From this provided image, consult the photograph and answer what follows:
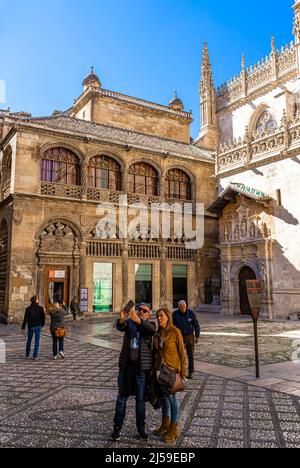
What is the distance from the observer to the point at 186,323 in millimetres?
7672

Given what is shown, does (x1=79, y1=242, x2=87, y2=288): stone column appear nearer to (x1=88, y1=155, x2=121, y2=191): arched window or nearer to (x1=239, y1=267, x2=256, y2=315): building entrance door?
(x1=88, y1=155, x2=121, y2=191): arched window

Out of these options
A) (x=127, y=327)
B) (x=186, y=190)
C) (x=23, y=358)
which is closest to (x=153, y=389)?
(x=127, y=327)

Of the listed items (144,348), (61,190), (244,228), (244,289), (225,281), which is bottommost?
(144,348)

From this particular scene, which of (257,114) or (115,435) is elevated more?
(257,114)

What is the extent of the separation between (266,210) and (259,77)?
15.1 meters

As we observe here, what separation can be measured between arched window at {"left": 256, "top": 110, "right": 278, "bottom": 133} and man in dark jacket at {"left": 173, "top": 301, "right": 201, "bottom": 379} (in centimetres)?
2297

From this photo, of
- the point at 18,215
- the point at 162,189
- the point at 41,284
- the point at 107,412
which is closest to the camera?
the point at 107,412

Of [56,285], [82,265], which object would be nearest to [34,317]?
[56,285]

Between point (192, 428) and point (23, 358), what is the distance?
20.2ft

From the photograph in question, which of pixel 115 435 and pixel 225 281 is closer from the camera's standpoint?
pixel 115 435

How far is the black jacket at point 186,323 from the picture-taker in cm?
760

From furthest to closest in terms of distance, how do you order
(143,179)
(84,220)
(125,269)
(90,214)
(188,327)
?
(143,179), (125,269), (90,214), (84,220), (188,327)

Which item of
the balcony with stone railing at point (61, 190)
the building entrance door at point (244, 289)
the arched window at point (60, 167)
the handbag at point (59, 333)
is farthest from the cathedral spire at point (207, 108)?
the handbag at point (59, 333)

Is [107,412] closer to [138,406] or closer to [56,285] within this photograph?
[138,406]
